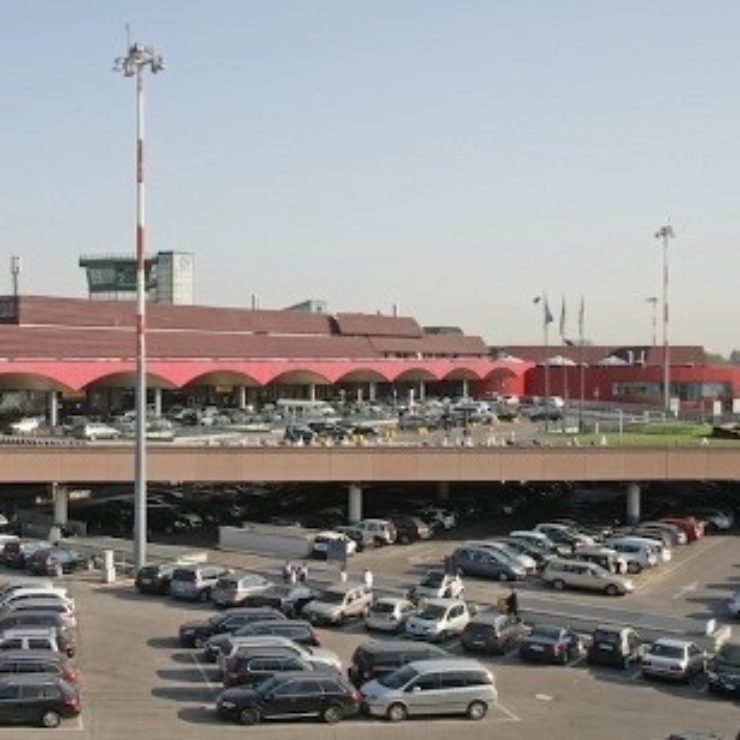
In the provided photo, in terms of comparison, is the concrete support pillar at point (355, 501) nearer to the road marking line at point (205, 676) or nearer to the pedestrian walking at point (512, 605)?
the pedestrian walking at point (512, 605)

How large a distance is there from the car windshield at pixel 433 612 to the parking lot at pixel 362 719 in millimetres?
768

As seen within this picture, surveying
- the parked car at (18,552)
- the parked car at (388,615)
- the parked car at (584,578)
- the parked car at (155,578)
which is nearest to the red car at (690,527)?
the parked car at (584,578)

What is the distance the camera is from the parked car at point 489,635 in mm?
28688

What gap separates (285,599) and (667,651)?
34.1 ft

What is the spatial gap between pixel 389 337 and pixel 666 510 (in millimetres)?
51317

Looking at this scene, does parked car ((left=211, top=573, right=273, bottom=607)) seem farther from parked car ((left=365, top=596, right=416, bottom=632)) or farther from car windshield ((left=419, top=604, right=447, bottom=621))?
car windshield ((left=419, top=604, right=447, bottom=621))

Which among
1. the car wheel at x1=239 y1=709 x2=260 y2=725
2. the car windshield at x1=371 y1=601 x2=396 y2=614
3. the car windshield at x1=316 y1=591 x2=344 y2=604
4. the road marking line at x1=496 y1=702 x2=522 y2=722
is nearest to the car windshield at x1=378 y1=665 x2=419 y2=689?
the road marking line at x1=496 y1=702 x2=522 y2=722

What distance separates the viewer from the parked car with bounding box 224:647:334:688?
23953 mm

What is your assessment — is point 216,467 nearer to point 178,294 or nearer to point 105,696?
point 105,696

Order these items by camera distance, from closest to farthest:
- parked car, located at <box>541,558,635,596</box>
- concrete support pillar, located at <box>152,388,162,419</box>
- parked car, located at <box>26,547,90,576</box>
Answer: parked car, located at <box>541,558,635,596</box>
parked car, located at <box>26,547,90,576</box>
concrete support pillar, located at <box>152,388,162,419</box>

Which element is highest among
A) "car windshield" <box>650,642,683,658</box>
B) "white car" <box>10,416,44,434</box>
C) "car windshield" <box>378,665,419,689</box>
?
"white car" <box>10,416,44,434</box>

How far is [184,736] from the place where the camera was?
21.8 meters

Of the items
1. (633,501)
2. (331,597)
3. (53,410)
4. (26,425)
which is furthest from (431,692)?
(53,410)

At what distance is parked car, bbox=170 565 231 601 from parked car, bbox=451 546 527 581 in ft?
27.1
